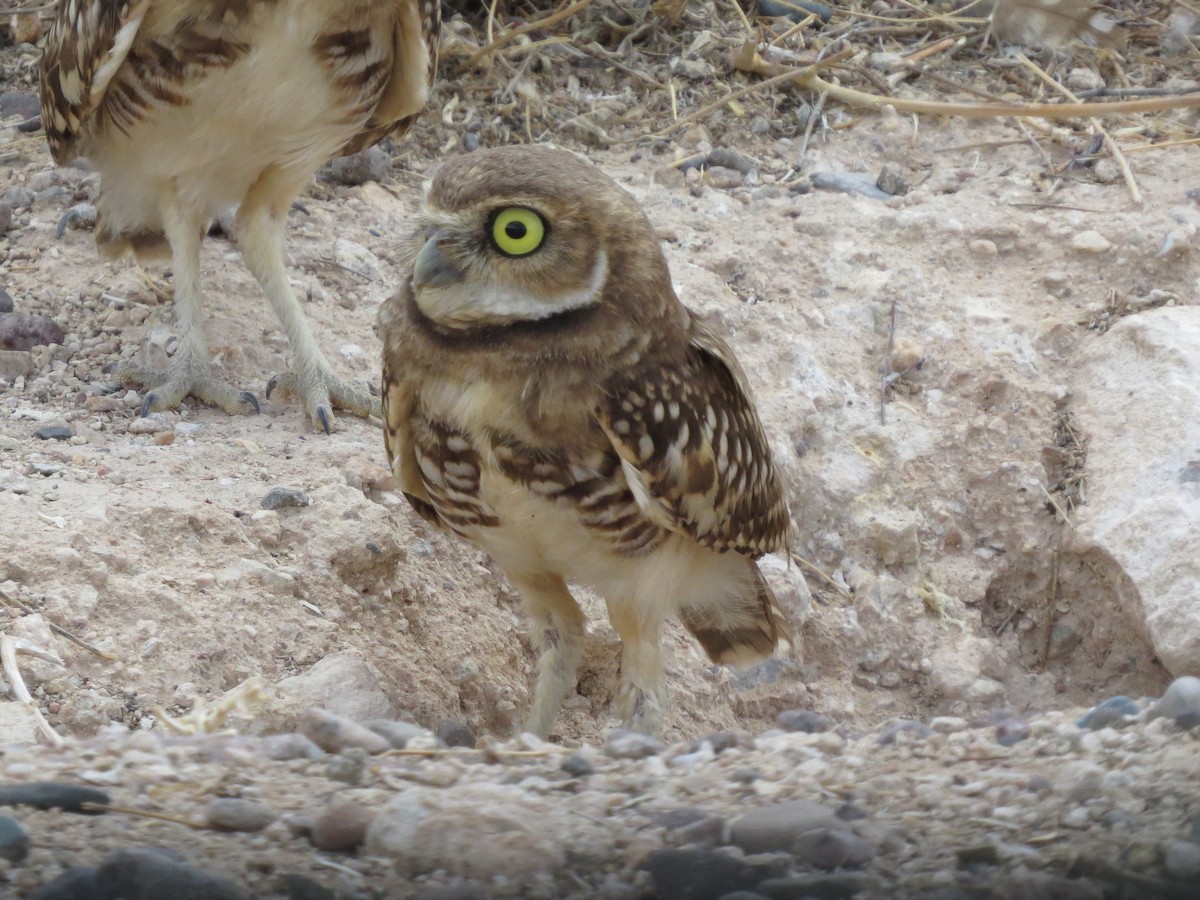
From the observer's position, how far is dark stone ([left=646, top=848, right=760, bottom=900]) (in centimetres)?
137

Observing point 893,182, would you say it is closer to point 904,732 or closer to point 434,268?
point 434,268

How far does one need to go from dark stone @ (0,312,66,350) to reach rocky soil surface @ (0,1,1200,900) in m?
0.01

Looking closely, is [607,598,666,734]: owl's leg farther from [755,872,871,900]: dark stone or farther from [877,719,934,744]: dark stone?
[755,872,871,900]: dark stone

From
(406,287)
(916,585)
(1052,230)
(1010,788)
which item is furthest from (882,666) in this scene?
(1010,788)

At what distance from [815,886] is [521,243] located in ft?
5.20

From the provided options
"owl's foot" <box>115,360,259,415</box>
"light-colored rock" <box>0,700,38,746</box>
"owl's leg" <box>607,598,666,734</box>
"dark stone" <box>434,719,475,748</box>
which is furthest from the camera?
"owl's foot" <box>115,360,259,415</box>

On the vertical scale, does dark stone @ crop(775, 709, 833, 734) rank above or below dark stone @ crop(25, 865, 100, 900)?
below

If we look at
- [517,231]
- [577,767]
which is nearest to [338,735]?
[577,767]

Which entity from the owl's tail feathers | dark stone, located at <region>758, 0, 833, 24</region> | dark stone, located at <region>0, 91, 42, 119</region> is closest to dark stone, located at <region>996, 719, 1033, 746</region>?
the owl's tail feathers

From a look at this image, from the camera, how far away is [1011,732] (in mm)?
2068

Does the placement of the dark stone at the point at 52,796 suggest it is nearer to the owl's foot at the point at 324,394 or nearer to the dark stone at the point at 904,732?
the dark stone at the point at 904,732

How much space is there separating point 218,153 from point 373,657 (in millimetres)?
1623

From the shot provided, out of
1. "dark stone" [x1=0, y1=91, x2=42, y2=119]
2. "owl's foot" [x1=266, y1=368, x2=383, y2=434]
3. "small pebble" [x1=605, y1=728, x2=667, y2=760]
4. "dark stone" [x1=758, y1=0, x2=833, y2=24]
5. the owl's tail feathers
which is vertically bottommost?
the owl's tail feathers

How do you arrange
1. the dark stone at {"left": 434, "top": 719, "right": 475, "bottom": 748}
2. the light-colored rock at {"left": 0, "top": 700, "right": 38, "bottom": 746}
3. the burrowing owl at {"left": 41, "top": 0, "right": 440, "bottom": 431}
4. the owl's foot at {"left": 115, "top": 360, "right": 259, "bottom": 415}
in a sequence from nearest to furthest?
1. the light-colored rock at {"left": 0, "top": 700, "right": 38, "bottom": 746}
2. the dark stone at {"left": 434, "top": 719, "right": 475, "bottom": 748}
3. the burrowing owl at {"left": 41, "top": 0, "right": 440, "bottom": 431}
4. the owl's foot at {"left": 115, "top": 360, "right": 259, "bottom": 415}
